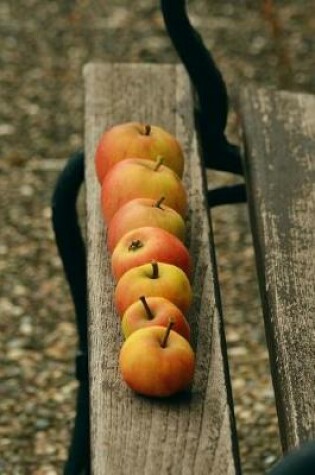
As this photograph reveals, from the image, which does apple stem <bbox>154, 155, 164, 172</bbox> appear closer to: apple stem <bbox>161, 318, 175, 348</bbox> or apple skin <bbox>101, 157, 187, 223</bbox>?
apple skin <bbox>101, 157, 187, 223</bbox>

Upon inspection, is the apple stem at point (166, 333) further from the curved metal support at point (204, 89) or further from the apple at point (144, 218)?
the curved metal support at point (204, 89)

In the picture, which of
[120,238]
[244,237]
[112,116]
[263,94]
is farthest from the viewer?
[244,237]

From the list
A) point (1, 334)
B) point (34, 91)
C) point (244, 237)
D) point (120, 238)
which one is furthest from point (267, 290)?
point (34, 91)

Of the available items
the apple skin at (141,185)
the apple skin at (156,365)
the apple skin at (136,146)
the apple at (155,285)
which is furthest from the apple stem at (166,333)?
the apple skin at (136,146)

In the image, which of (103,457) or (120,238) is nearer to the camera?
(103,457)

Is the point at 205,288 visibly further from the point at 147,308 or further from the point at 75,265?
the point at 75,265

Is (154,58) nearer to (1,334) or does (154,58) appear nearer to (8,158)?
(8,158)
